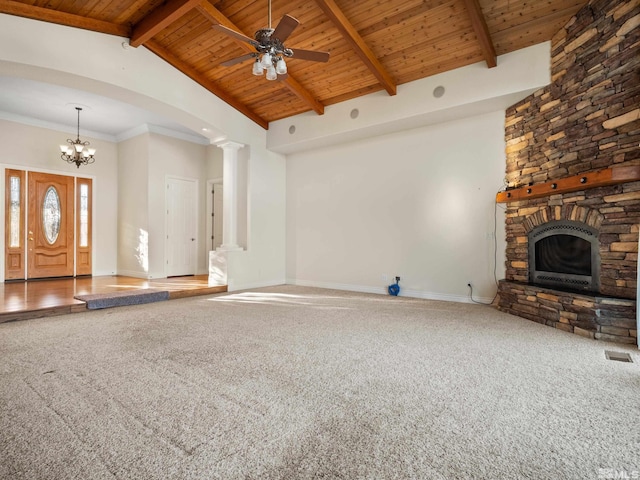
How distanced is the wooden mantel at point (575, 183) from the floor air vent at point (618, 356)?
1.68 m

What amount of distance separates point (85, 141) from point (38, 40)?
14.0 feet

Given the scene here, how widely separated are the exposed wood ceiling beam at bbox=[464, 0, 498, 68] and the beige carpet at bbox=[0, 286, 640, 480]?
11.7ft

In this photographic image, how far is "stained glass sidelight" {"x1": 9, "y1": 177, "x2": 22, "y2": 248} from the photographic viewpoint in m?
6.99

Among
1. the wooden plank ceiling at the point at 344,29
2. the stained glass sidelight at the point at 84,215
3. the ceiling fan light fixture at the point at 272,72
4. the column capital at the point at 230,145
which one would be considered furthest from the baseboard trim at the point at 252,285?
the ceiling fan light fixture at the point at 272,72

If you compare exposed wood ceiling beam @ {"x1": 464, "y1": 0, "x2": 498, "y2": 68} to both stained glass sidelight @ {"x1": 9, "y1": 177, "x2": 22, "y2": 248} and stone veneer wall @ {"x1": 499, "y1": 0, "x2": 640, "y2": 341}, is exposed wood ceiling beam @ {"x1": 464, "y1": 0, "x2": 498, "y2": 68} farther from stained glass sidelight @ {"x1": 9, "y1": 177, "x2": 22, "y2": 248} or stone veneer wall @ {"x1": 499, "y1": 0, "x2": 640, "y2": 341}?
stained glass sidelight @ {"x1": 9, "y1": 177, "x2": 22, "y2": 248}

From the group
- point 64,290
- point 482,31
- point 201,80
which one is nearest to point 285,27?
point 482,31

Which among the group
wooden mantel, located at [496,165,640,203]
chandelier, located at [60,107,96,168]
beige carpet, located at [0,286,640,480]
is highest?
chandelier, located at [60,107,96,168]

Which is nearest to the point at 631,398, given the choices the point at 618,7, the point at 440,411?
the point at 440,411

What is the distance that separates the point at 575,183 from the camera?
12.6 feet

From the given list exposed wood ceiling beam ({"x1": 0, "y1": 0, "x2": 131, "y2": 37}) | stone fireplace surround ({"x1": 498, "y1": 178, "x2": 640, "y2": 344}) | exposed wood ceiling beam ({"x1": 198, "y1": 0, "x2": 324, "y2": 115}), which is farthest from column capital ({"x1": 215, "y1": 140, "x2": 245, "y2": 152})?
stone fireplace surround ({"x1": 498, "y1": 178, "x2": 640, "y2": 344})

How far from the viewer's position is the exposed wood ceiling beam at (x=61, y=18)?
12.9 feet

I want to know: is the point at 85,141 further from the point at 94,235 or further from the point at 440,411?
the point at 440,411

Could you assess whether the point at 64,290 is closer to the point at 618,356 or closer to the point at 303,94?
the point at 303,94

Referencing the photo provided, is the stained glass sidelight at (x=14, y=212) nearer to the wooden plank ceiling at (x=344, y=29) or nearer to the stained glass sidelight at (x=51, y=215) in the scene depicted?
the stained glass sidelight at (x=51, y=215)
